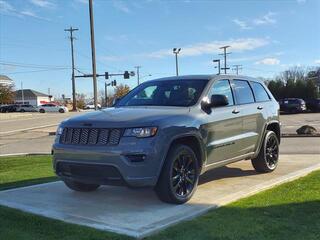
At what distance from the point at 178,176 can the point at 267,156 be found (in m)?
3.00

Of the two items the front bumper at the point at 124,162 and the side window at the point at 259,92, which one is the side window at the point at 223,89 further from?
the front bumper at the point at 124,162

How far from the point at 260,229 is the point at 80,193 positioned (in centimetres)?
309

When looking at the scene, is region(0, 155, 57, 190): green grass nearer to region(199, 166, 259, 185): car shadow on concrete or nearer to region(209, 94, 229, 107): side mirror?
region(199, 166, 259, 185): car shadow on concrete

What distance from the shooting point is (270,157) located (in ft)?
29.9

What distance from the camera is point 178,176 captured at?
6.54 metres

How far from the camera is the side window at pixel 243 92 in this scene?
326 inches

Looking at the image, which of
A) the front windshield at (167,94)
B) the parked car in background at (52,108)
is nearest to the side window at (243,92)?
the front windshield at (167,94)

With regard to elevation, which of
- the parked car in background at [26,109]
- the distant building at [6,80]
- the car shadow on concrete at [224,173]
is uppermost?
the distant building at [6,80]

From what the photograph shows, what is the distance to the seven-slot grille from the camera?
6.08m

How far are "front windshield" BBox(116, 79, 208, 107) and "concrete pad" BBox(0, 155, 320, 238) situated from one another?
4.43 feet

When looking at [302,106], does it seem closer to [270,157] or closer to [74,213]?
[270,157]

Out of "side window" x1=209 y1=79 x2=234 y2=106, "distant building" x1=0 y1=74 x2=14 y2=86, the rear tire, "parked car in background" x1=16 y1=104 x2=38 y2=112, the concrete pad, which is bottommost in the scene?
"parked car in background" x1=16 y1=104 x2=38 y2=112

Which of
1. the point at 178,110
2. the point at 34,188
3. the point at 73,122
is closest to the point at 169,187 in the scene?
the point at 178,110

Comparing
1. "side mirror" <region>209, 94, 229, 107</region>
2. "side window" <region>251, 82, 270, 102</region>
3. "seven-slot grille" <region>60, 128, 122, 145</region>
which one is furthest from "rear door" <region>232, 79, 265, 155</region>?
"seven-slot grille" <region>60, 128, 122, 145</region>
